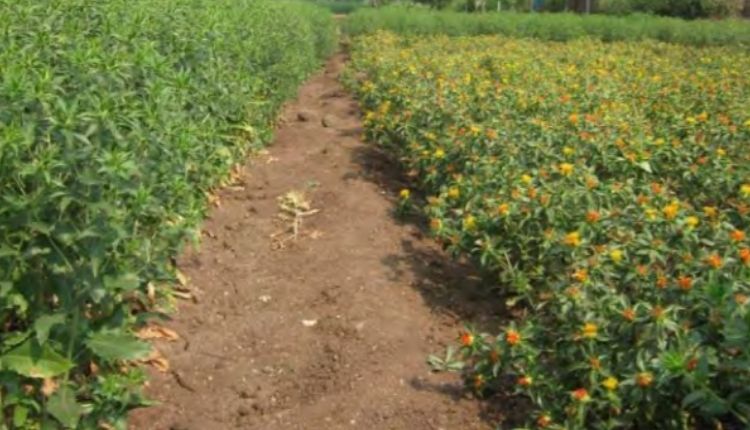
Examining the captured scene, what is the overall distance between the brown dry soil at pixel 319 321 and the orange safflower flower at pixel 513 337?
0.36 meters

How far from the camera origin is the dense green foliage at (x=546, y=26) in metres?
19.0

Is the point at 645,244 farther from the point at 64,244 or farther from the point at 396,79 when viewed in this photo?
the point at 396,79

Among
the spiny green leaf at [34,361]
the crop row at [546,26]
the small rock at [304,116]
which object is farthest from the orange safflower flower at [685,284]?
the crop row at [546,26]

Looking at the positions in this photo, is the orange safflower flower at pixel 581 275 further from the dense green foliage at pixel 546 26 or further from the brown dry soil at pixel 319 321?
the dense green foliage at pixel 546 26

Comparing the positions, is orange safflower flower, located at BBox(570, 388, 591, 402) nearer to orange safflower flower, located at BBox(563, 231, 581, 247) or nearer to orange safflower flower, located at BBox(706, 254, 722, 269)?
orange safflower flower, located at BBox(706, 254, 722, 269)

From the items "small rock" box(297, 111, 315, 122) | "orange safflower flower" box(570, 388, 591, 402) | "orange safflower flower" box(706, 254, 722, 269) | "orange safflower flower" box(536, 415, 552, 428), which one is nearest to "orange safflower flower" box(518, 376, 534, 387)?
"orange safflower flower" box(536, 415, 552, 428)

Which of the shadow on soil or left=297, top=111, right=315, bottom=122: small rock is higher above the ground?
the shadow on soil

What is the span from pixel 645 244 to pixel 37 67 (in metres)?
2.43

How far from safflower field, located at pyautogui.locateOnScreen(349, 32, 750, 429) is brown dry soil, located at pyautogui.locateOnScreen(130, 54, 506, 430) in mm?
243

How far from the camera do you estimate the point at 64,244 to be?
7.84ft

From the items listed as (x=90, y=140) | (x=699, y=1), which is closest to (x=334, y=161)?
(x=90, y=140)

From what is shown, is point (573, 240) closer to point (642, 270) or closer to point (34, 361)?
point (642, 270)

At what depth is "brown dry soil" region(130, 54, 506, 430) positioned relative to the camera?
3.19 metres

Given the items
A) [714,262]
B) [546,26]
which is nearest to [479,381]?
[714,262]
